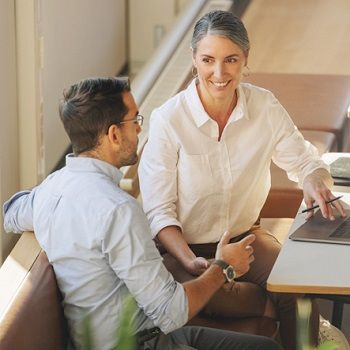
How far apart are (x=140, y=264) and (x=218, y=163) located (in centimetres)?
88

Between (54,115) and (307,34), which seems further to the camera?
(307,34)

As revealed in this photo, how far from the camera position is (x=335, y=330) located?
3.33 metres

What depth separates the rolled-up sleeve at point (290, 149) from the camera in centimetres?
330

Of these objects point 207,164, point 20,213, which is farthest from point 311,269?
point 20,213

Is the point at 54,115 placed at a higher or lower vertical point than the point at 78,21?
lower

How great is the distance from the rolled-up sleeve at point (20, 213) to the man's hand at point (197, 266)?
50 cm

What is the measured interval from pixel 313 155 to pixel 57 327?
4.29ft

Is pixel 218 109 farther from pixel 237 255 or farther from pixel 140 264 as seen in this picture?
pixel 140 264

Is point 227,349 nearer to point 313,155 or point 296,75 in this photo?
point 313,155

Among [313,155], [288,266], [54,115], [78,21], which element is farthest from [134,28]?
[288,266]

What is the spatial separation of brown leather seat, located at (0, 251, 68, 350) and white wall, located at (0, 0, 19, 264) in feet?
6.63

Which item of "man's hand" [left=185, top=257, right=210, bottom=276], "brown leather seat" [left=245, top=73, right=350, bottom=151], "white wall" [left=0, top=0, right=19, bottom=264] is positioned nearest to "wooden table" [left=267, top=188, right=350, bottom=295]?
"man's hand" [left=185, top=257, right=210, bottom=276]

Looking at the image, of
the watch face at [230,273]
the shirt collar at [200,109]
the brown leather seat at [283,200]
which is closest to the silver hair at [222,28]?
the shirt collar at [200,109]

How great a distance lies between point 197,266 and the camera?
2846mm
